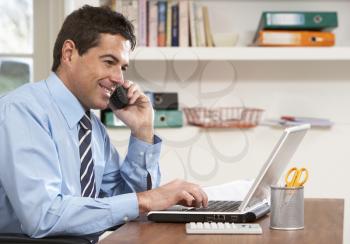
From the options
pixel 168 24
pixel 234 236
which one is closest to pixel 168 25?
pixel 168 24

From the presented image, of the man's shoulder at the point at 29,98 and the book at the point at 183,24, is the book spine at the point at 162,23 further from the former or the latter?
the man's shoulder at the point at 29,98

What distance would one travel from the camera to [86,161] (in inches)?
74.6

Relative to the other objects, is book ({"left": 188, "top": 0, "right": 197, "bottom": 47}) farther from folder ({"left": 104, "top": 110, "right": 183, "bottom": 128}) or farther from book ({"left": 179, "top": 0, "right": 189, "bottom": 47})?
A: folder ({"left": 104, "top": 110, "right": 183, "bottom": 128})

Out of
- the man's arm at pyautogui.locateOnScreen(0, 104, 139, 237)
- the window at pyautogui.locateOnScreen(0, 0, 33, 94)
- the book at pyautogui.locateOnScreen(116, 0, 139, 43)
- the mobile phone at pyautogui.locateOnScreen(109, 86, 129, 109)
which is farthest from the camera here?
the window at pyautogui.locateOnScreen(0, 0, 33, 94)

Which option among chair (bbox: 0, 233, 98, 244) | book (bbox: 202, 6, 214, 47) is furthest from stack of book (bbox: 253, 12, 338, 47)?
chair (bbox: 0, 233, 98, 244)

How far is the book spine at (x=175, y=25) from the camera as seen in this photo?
11.4 feet

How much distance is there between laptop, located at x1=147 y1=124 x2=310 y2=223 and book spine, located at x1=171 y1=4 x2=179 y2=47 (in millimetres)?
1700

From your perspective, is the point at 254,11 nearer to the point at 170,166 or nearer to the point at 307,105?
the point at 307,105

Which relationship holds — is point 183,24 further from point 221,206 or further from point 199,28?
point 221,206

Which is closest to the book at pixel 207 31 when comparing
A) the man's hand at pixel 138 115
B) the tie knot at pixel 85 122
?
the man's hand at pixel 138 115

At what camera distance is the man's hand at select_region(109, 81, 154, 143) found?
218 cm

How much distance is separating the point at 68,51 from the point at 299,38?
178 cm

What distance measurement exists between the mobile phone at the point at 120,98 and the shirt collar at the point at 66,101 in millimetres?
330

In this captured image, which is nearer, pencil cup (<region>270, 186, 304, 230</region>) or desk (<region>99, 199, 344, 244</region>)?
desk (<region>99, 199, 344, 244</region>)
